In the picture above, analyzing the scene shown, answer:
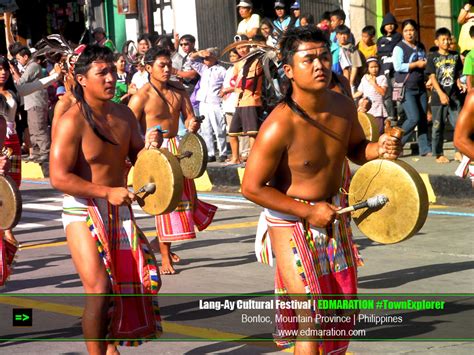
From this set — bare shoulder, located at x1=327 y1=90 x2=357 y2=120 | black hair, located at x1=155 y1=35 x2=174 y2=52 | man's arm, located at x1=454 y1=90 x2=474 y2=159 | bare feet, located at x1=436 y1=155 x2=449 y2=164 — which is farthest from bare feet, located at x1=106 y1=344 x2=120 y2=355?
bare feet, located at x1=436 y1=155 x2=449 y2=164

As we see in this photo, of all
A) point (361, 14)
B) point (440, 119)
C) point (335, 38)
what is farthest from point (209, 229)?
point (361, 14)

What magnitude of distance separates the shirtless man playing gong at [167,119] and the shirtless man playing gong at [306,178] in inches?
170

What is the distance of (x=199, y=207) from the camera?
10.6 meters

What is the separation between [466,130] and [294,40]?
64.3 inches

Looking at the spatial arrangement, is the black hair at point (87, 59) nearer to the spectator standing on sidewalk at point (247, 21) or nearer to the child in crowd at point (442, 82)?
the child in crowd at point (442, 82)

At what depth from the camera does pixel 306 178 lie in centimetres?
586

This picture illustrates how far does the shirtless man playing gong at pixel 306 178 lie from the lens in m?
5.72

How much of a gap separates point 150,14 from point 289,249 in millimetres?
18866

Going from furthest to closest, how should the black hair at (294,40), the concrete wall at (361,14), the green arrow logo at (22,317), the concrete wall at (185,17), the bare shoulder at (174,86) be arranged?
the concrete wall at (185,17)
the concrete wall at (361,14)
the bare shoulder at (174,86)
the green arrow logo at (22,317)
the black hair at (294,40)

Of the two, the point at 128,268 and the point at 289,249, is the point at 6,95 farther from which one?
the point at 289,249

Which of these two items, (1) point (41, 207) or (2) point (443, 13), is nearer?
(1) point (41, 207)

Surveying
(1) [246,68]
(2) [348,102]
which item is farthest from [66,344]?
(2) [348,102]

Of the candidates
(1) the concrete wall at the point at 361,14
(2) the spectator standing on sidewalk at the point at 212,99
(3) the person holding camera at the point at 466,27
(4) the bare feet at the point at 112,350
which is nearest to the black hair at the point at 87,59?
(4) the bare feet at the point at 112,350

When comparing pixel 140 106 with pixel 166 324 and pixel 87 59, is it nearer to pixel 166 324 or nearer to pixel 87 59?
pixel 166 324
